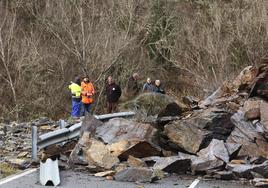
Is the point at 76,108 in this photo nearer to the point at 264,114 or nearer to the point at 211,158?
the point at 264,114

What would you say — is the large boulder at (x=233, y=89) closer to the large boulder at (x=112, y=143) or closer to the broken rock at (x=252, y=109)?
the broken rock at (x=252, y=109)

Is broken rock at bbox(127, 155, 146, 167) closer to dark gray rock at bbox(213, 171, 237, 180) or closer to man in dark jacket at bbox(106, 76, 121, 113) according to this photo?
dark gray rock at bbox(213, 171, 237, 180)

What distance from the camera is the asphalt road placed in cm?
769

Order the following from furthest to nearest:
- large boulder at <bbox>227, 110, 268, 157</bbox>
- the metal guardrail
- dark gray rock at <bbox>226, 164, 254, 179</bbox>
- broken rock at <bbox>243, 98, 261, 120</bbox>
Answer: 1. broken rock at <bbox>243, 98, 261, 120</bbox>
2. large boulder at <bbox>227, 110, 268, 157</bbox>
3. the metal guardrail
4. dark gray rock at <bbox>226, 164, 254, 179</bbox>

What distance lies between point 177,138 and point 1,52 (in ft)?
67.6

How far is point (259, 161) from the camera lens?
29.3ft

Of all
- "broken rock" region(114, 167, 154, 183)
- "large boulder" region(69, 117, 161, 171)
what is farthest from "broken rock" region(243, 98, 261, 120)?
"broken rock" region(114, 167, 154, 183)

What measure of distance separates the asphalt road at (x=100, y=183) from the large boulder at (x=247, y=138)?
4.73 ft

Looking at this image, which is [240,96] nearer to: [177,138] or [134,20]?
[177,138]

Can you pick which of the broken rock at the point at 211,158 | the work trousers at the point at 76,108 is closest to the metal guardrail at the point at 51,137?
the broken rock at the point at 211,158

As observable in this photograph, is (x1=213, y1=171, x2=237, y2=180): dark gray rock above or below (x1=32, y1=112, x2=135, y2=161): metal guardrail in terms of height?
below

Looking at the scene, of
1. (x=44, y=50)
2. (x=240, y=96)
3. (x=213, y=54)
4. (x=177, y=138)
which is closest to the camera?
(x=177, y=138)

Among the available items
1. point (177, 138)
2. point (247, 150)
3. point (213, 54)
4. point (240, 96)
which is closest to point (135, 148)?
point (177, 138)

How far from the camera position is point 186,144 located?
9.73m
